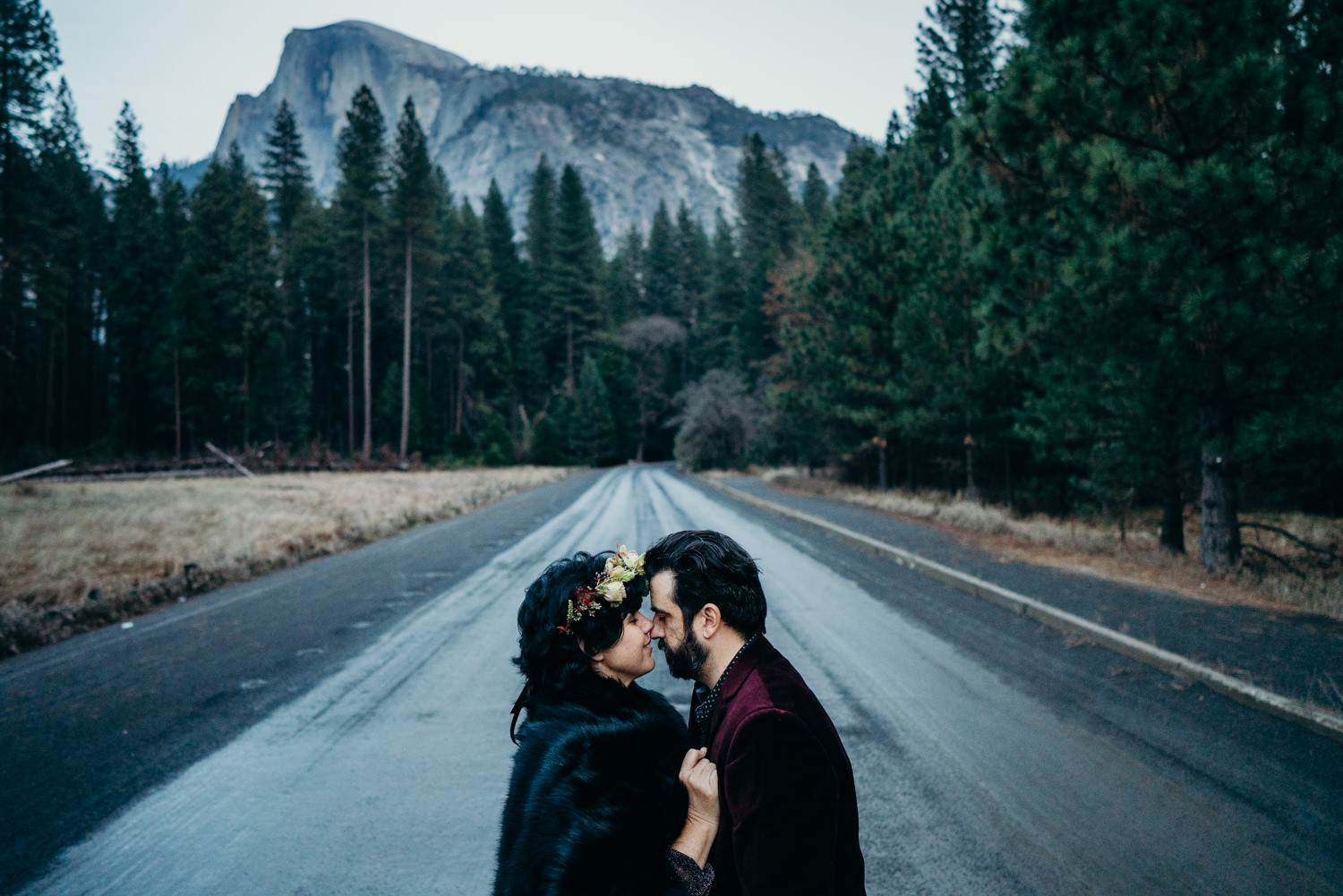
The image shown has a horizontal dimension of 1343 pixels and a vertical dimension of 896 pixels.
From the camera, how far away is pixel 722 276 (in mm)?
68250

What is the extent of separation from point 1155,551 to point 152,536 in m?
19.0

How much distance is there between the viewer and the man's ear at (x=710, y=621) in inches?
77.0

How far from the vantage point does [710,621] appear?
1959 mm

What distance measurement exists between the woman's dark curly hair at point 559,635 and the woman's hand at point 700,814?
0.41 m

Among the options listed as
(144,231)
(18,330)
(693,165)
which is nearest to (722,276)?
(144,231)

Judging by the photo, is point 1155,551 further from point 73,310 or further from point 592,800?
point 73,310

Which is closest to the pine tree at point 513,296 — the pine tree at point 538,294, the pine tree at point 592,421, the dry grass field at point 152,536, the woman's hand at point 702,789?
the pine tree at point 538,294

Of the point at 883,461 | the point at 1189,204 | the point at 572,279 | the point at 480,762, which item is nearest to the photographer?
the point at 480,762

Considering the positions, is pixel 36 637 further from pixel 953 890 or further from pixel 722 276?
pixel 722 276

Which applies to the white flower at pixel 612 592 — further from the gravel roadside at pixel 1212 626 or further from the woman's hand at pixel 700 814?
the gravel roadside at pixel 1212 626

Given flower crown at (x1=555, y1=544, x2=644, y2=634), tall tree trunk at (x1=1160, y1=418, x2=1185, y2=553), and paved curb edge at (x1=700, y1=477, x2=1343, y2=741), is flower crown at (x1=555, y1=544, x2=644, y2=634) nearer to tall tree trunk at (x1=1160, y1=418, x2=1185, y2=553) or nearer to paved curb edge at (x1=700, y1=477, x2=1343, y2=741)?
paved curb edge at (x1=700, y1=477, x2=1343, y2=741)

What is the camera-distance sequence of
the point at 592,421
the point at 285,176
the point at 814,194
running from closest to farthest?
1. the point at 285,176
2. the point at 814,194
3. the point at 592,421

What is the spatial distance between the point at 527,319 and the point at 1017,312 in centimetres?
6475

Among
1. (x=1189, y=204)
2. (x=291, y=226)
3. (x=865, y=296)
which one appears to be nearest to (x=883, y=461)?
(x=865, y=296)
